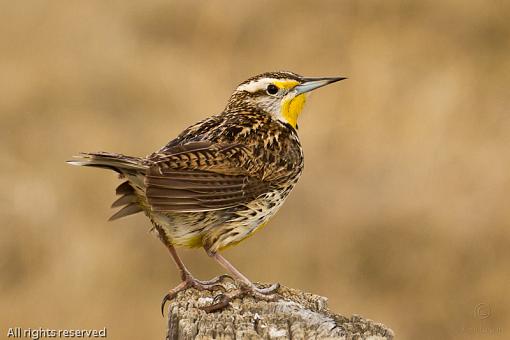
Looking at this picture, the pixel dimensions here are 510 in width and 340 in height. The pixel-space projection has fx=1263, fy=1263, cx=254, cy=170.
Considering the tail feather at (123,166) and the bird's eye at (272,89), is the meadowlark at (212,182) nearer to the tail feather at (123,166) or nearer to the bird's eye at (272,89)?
the tail feather at (123,166)

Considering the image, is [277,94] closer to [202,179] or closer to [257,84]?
[257,84]

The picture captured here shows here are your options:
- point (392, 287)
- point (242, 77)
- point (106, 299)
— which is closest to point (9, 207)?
point (106, 299)

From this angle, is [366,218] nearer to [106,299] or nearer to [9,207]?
[106,299]

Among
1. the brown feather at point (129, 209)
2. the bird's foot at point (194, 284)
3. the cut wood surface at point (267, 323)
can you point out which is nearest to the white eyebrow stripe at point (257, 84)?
the brown feather at point (129, 209)

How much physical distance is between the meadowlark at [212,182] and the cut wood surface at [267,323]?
254mm

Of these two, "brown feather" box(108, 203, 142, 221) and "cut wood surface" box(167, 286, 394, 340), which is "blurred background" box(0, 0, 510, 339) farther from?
"cut wood surface" box(167, 286, 394, 340)

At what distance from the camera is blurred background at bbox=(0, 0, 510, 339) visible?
30.8ft

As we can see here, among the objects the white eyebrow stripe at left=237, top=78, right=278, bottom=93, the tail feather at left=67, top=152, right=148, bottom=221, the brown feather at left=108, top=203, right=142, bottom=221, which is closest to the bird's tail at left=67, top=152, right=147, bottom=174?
the tail feather at left=67, top=152, right=148, bottom=221

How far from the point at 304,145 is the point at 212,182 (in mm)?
5526

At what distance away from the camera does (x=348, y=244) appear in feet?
31.7

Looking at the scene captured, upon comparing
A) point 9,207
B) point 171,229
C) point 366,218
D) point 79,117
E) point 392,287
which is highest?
point 79,117

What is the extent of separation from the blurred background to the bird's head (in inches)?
132

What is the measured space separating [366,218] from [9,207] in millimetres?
2938

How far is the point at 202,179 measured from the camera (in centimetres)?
513
